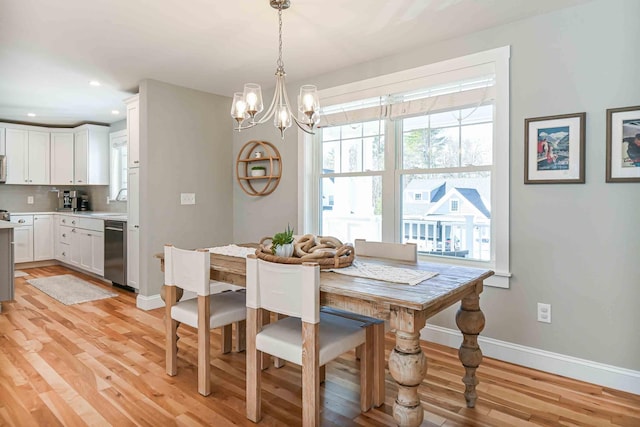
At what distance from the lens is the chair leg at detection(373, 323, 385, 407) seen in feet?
7.24

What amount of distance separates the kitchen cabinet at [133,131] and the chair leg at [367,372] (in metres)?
3.24

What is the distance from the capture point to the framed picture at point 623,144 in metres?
2.33

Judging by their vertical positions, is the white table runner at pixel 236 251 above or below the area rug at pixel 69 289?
above

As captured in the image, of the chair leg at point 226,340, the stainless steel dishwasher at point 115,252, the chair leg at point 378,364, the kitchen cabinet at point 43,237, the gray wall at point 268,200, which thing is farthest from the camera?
the kitchen cabinet at point 43,237

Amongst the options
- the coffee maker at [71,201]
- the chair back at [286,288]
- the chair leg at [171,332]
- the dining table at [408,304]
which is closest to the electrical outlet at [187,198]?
the chair leg at [171,332]

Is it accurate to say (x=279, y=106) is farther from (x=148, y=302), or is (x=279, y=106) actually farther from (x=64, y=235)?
(x=64, y=235)

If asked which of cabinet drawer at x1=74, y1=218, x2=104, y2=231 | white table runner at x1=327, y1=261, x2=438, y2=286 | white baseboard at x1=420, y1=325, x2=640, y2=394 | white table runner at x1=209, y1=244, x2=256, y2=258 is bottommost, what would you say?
white baseboard at x1=420, y1=325, x2=640, y2=394

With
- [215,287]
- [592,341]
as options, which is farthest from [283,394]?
[215,287]

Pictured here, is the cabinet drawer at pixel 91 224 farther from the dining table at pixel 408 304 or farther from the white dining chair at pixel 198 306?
the dining table at pixel 408 304

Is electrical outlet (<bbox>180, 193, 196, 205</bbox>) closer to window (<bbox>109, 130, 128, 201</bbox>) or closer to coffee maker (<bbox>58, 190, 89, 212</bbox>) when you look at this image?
window (<bbox>109, 130, 128, 201</bbox>)

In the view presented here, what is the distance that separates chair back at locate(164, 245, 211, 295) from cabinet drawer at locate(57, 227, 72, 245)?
14.7 feet

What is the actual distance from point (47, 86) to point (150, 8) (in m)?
2.65

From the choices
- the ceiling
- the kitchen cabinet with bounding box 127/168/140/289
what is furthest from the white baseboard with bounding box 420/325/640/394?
the kitchen cabinet with bounding box 127/168/140/289

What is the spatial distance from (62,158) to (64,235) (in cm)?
141
